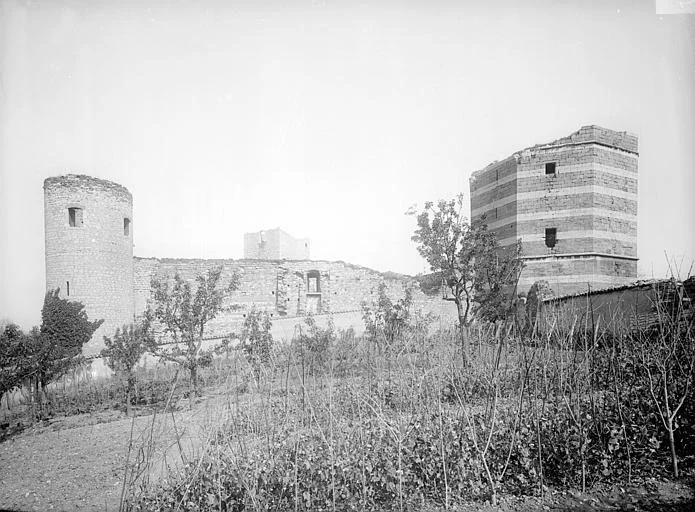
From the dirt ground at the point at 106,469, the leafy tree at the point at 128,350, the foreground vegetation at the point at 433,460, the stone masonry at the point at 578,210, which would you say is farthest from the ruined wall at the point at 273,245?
the foreground vegetation at the point at 433,460

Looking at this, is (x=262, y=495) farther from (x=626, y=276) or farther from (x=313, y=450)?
(x=626, y=276)

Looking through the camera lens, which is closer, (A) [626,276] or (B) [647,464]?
(B) [647,464]

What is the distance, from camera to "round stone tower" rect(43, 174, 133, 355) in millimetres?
17641

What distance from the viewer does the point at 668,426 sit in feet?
14.9

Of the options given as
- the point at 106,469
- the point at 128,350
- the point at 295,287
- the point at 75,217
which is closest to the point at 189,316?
the point at 128,350

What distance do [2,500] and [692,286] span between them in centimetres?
1472

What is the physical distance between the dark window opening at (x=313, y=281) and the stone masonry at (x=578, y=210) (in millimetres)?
12785

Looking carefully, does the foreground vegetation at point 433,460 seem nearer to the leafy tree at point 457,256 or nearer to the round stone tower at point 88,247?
the leafy tree at point 457,256

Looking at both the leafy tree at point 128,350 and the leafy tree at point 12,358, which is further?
the leafy tree at point 128,350

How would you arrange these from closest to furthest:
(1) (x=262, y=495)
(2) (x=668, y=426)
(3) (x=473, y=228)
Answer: (1) (x=262, y=495), (2) (x=668, y=426), (3) (x=473, y=228)

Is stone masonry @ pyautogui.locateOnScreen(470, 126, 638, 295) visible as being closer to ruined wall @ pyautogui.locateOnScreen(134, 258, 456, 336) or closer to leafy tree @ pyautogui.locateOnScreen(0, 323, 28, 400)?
ruined wall @ pyautogui.locateOnScreen(134, 258, 456, 336)

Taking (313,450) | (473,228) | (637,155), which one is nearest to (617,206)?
(637,155)

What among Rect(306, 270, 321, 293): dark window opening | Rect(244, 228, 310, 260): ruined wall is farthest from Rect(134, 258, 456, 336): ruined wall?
Rect(244, 228, 310, 260): ruined wall

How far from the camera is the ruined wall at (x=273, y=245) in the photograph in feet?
118
